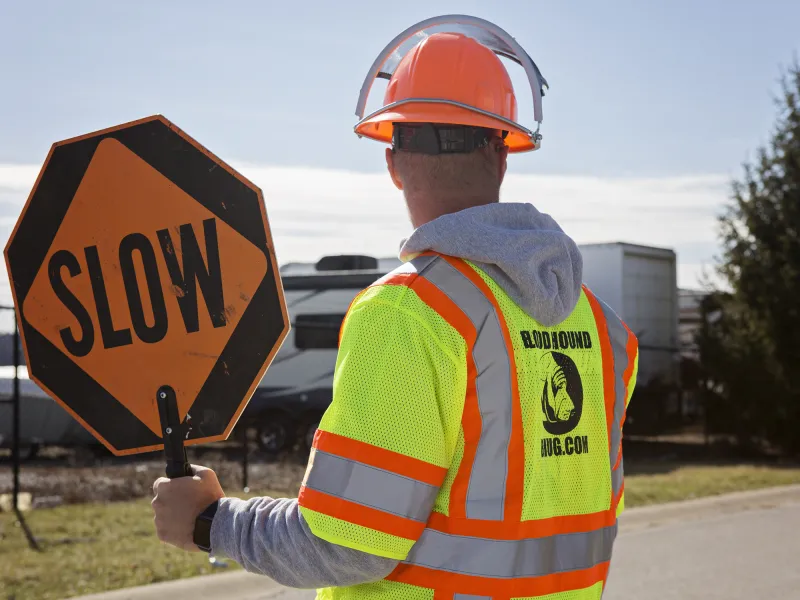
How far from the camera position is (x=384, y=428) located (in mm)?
1899

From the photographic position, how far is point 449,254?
2.08 m

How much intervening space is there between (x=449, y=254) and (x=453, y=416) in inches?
13.2

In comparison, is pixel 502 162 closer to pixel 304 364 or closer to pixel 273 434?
pixel 304 364

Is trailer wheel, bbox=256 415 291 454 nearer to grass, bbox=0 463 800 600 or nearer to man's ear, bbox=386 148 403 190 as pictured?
grass, bbox=0 463 800 600

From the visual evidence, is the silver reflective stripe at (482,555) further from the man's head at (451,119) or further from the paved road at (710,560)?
the paved road at (710,560)

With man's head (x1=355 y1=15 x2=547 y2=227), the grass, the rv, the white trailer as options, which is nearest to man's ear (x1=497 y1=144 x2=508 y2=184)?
man's head (x1=355 y1=15 x2=547 y2=227)

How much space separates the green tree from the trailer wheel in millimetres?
8624

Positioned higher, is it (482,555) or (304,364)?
(482,555)

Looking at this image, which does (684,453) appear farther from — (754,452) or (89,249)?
(89,249)

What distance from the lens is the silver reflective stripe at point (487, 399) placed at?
2.01 metres

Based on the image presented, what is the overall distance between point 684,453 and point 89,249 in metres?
20.0

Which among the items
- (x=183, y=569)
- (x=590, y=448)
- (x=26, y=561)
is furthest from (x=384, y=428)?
(x=26, y=561)

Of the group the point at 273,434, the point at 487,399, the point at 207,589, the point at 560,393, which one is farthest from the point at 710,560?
the point at 273,434

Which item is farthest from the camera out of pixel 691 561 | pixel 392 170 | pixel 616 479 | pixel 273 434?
pixel 273 434
